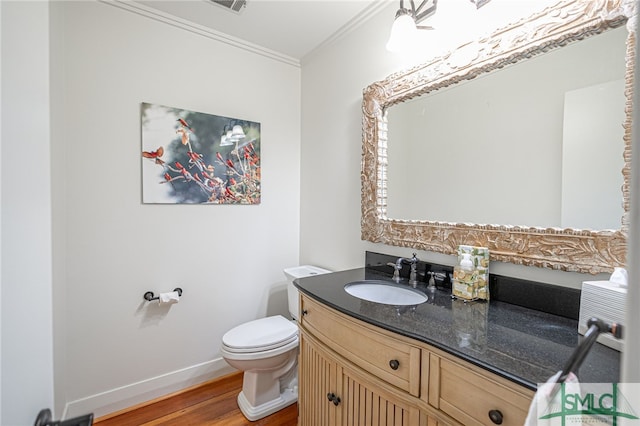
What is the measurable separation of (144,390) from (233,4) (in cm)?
251

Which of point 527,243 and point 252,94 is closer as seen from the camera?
point 527,243

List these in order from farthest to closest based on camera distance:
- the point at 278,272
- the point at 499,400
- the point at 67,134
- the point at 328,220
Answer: the point at 278,272, the point at 328,220, the point at 67,134, the point at 499,400

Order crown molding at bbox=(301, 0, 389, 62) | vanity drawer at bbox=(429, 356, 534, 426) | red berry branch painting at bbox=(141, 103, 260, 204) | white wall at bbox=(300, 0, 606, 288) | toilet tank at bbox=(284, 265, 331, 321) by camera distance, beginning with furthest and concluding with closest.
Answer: toilet tank at bbox=(284, 265, 331, 321)
red berry branch painting at bbox=(141, 103, 260, 204)
crown molding at bbox=(301, 0, 389, 62)
white wall at bbox=(300, 0, 606, 288)
vanity drawer at bbox=(429, 356, 534, 426)

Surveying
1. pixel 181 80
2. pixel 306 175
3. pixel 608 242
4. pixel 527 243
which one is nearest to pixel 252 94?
pixel 181 80

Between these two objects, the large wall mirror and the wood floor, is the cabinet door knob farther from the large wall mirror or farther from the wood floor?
the wood floor

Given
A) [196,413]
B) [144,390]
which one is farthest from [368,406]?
[144,390]

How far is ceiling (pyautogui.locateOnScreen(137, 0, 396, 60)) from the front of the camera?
5.54 ft

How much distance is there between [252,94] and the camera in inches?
85.1

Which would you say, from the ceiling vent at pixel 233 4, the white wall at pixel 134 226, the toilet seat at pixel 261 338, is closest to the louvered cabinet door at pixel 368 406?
the toilet seat at pixel 261 338

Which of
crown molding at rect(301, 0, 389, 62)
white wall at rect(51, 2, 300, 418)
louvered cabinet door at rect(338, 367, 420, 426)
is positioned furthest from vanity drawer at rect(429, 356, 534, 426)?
crown molding at rect(301, 0, 389, 62)

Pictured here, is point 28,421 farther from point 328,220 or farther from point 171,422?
point 328,220

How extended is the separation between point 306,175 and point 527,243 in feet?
5.33

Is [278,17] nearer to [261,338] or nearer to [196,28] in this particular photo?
[196,28]

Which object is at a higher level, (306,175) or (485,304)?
(306,175)
